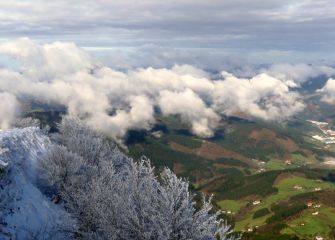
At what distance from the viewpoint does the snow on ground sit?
52000mm

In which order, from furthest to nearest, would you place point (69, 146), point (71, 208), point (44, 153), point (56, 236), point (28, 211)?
point (69, 146) < point (44, 153) < point (71, 208) < point (28, 211) < point (56, 236)

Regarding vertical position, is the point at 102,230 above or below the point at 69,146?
above

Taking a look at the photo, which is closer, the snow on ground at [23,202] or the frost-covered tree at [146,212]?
the frost-covered tree at [146,212]

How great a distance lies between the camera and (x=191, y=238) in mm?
41312

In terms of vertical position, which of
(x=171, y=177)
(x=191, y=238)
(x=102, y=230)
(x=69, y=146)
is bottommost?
(x=69, y=146)

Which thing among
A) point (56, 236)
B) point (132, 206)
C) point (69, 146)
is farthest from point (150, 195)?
point (69, 146)

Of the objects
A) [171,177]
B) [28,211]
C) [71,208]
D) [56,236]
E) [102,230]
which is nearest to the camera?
[171,177]

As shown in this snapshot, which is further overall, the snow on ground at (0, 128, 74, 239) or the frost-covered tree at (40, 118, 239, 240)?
the snow on ground at (0, 128, 74, 239)

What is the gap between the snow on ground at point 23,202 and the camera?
52000mm

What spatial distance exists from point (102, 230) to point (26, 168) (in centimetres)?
2833

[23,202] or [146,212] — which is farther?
[23,202]

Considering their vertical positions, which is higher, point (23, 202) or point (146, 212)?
point (146, 212)

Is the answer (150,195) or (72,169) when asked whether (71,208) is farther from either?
(150,195)

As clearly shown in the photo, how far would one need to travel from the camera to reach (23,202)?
5872 cm
